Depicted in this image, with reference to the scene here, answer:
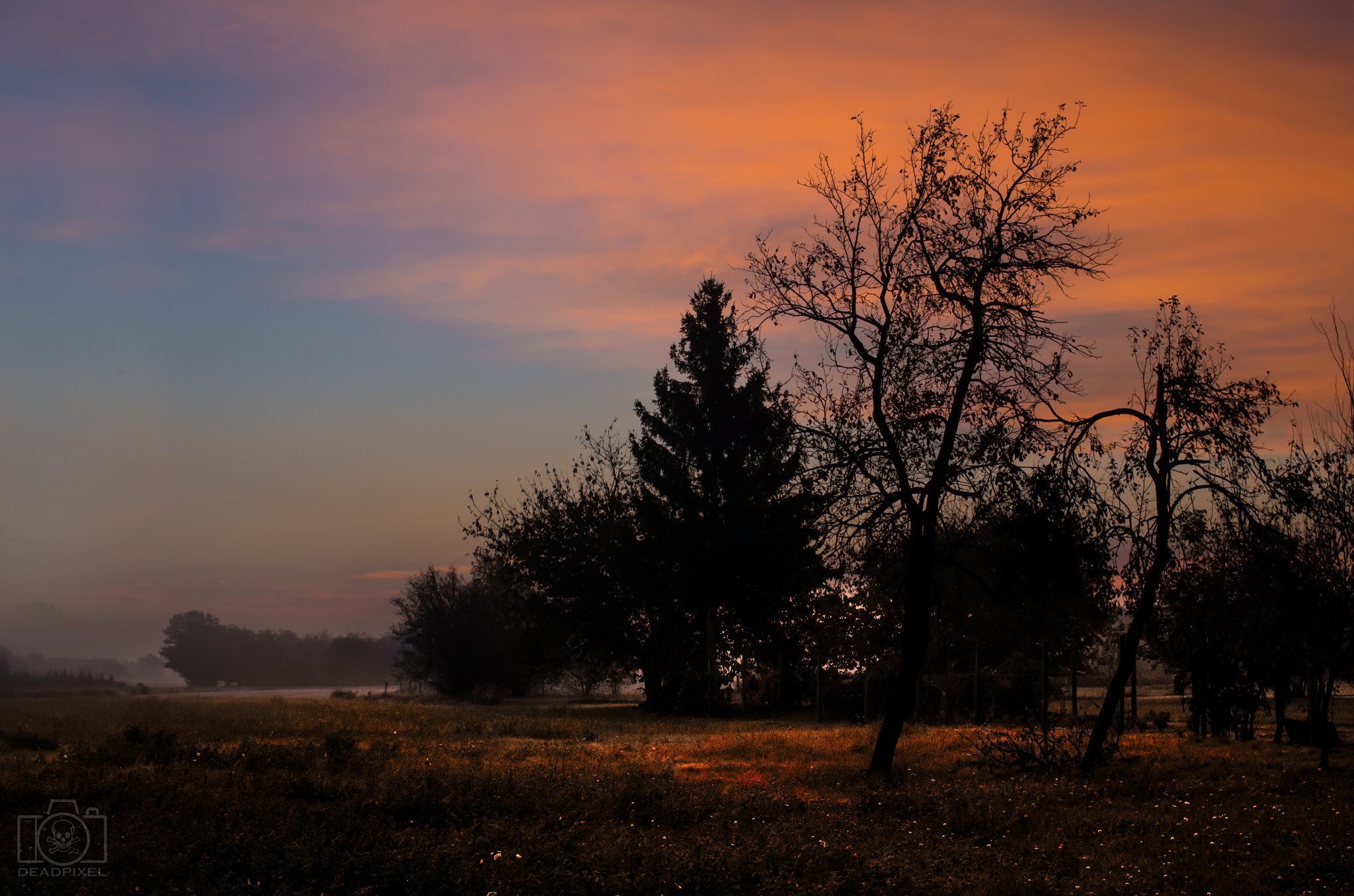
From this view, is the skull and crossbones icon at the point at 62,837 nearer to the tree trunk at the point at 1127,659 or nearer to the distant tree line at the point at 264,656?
the tree trunk at the point at 1127,659

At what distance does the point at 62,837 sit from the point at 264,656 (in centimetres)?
15074

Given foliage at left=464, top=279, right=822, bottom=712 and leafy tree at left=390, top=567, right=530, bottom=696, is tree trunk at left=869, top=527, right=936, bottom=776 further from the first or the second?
leafy tree at left=390, top=567, right=530, bottom=696

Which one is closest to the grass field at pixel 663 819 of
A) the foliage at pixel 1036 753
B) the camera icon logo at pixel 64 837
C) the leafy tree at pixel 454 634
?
the camera icon logo at pixel 64 837

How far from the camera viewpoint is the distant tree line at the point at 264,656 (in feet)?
449

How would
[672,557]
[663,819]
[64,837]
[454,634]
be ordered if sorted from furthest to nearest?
[454,634] < [672,557] < [663,819] < [64,837]

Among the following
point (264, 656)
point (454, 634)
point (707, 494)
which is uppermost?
point (707, 494)

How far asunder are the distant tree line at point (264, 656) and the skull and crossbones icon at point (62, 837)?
410 feet

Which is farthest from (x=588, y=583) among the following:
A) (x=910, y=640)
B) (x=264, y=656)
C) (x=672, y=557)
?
(x=264, y=656)

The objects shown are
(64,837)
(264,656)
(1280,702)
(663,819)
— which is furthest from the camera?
(264,656)

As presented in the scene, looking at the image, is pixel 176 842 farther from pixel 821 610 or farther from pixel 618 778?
pixel 821 610

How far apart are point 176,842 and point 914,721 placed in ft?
81.0

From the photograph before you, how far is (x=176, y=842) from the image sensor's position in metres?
10.4

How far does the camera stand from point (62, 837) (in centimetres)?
1069

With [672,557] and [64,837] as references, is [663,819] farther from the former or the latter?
[672,557]
